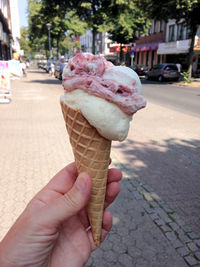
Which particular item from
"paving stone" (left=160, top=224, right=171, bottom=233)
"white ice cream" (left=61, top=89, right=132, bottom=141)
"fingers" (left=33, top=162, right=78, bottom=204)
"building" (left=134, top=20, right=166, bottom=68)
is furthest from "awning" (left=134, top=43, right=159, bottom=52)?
"white ice cream" (left=61, top=89, right=132, bottom=141)

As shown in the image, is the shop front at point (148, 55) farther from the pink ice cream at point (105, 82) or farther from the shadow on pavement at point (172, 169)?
the pink ice cream at point (105, 82)

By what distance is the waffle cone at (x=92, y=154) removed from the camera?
1957 mm

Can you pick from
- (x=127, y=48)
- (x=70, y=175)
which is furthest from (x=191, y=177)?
(x=127, y=48)

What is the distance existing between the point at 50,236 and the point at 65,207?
0.27 metres

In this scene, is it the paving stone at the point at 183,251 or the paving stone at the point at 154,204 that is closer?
the paving stone at the point at 183,251

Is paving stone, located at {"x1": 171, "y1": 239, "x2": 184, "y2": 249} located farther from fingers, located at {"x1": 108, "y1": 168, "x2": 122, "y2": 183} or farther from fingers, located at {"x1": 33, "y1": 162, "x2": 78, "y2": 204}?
fingers, located at {"x1": 33, "y1": 162, "x2": 78, "y2": 204}

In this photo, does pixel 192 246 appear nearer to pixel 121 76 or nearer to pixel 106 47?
pixel 121 76

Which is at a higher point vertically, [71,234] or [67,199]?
[67,199]

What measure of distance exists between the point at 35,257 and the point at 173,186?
2.99 metres

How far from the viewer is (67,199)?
1.83 meters

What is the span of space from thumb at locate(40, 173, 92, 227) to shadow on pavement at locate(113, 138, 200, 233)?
81.7 inches

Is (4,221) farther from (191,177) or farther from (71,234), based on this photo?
(191,177)

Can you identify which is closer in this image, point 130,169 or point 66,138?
point 130,169

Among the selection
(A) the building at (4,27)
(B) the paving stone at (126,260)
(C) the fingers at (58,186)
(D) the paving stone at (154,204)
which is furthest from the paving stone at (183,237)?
(A) the building at (4,27)
